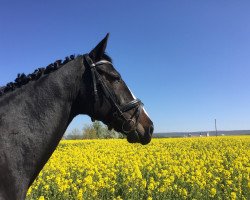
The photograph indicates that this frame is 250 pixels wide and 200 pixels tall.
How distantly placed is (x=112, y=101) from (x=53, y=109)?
0.48 meters

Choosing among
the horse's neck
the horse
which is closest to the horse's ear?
the horse

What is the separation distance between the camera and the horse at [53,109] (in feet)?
8.66

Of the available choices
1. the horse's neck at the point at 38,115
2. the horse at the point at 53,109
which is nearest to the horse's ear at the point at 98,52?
the horse at the point at 53,109

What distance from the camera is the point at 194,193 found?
8617mm

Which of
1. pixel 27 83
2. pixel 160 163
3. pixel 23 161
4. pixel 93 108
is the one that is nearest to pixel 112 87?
pixel 93 108

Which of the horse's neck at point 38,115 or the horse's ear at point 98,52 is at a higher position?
the horse's ear at point 98,52

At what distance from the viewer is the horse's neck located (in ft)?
8.77

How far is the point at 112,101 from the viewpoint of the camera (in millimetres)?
3035

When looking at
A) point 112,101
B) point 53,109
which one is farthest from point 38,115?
point 112,101

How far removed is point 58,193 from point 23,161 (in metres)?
6.55

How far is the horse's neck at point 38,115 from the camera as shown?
Answer: 2.67 meters

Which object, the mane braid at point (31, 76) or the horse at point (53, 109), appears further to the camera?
the mane braid at point (31, 76)

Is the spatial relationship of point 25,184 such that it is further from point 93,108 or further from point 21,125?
point 93,108

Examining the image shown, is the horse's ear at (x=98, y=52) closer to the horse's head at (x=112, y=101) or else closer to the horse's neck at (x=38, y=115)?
the horse's head at (x=112, y=101)
